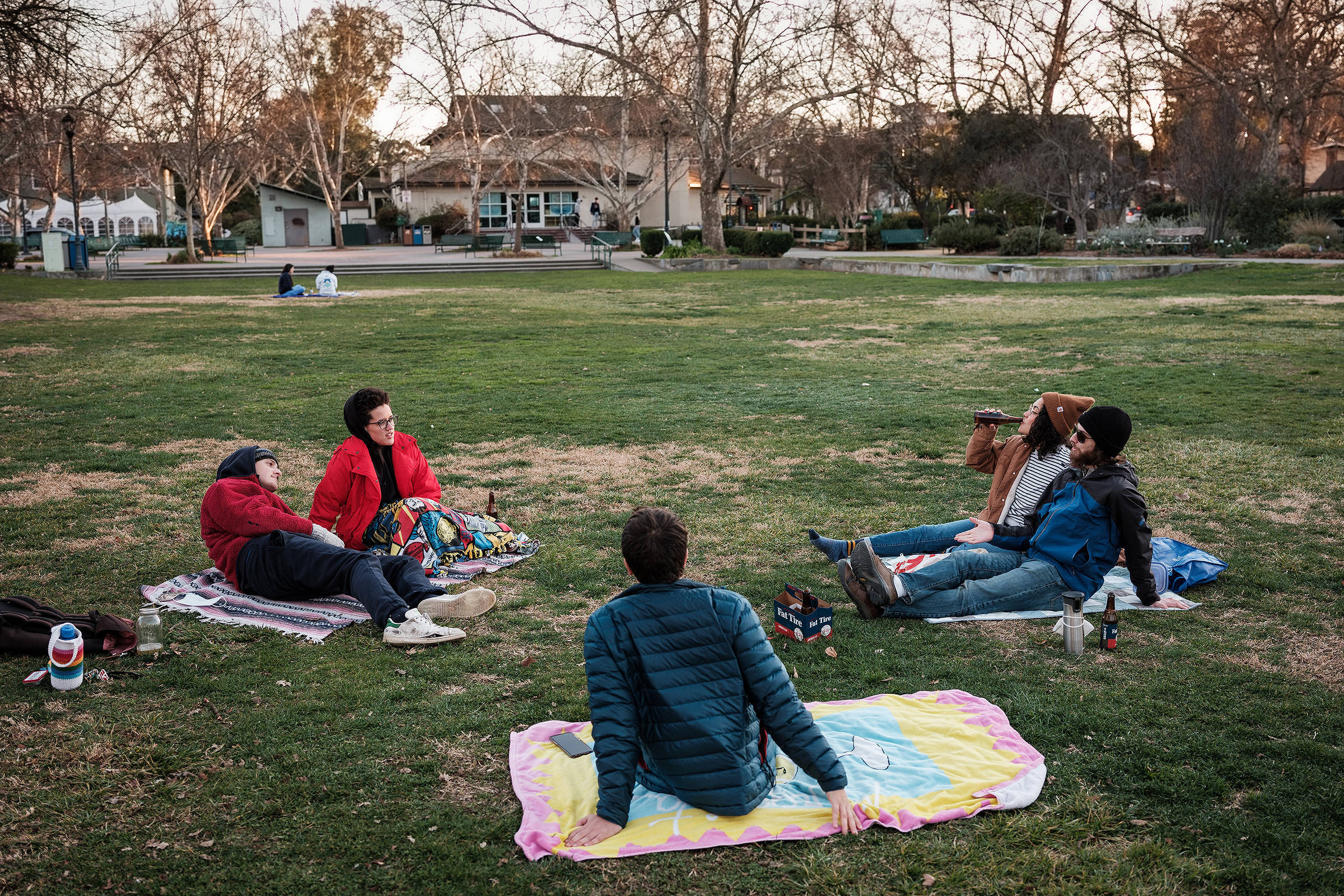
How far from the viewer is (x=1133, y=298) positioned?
2023 cm

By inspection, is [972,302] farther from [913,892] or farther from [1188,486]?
[913,892]

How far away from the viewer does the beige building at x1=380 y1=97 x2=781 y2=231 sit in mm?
45594

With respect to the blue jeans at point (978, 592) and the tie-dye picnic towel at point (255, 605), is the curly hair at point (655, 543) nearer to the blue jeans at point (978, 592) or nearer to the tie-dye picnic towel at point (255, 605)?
the blue jeans at point (978, 592)

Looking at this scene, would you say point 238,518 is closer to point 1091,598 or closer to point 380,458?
point 380,458

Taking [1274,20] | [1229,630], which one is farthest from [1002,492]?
[1274,20]

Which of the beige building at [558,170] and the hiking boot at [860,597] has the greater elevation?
the beige building at [558,170]

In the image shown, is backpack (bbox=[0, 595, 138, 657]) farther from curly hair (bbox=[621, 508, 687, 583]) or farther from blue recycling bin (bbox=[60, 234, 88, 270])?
blue recycling bin (bbox=[60, 234, 88, 270])

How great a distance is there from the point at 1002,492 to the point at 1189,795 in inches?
99.0

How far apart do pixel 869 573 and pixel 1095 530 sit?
1052 mm

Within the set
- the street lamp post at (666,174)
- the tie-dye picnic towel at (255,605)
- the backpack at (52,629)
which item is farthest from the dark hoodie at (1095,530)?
the street lamp post at (666,174)

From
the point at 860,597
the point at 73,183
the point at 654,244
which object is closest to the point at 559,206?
the point at 654,244

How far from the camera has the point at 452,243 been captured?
44.9 m

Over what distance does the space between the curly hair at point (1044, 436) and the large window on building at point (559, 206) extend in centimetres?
5500

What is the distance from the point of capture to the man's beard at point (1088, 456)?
195 inches
